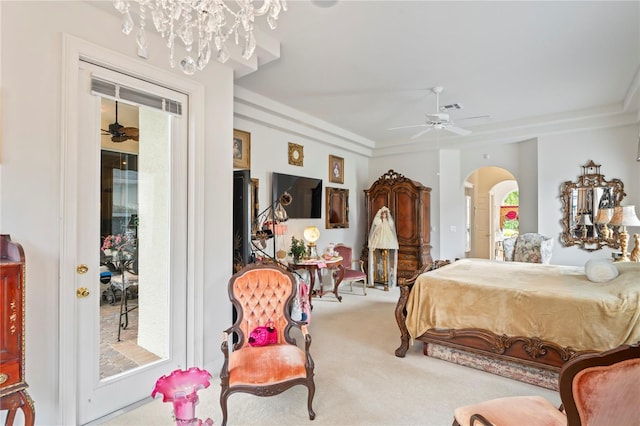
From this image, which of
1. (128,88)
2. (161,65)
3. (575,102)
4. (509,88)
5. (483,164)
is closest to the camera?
(128,88)

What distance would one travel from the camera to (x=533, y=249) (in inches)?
191

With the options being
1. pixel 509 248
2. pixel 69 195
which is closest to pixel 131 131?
pixel 69 195

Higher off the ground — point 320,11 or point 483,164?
point 320,11

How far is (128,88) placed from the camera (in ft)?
7.39

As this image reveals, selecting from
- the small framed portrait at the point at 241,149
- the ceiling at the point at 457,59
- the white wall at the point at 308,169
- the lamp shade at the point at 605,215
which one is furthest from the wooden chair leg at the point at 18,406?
the lamp shade at the point at 605,215

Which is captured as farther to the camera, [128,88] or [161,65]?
[161,65]

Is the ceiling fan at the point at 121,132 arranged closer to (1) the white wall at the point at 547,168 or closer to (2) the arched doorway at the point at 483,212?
(1) the white wall at the point at 547,168

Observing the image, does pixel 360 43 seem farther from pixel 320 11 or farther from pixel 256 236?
pixel 256 236

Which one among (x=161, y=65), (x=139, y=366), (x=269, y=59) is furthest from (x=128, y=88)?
(x=139, y=366)

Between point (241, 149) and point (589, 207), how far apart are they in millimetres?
5298

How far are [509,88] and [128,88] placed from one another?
421 centimetres

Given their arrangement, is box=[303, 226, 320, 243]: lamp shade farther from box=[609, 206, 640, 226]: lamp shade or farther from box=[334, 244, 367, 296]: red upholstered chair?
box=[609, 206, 640, 226]: lamp shade

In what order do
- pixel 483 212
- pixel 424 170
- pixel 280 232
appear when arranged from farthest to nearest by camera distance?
1. pixel 483 212
2. pixel 424 170
3. pixel 280 232

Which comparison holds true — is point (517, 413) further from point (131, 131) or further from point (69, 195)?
point (131, 131)
